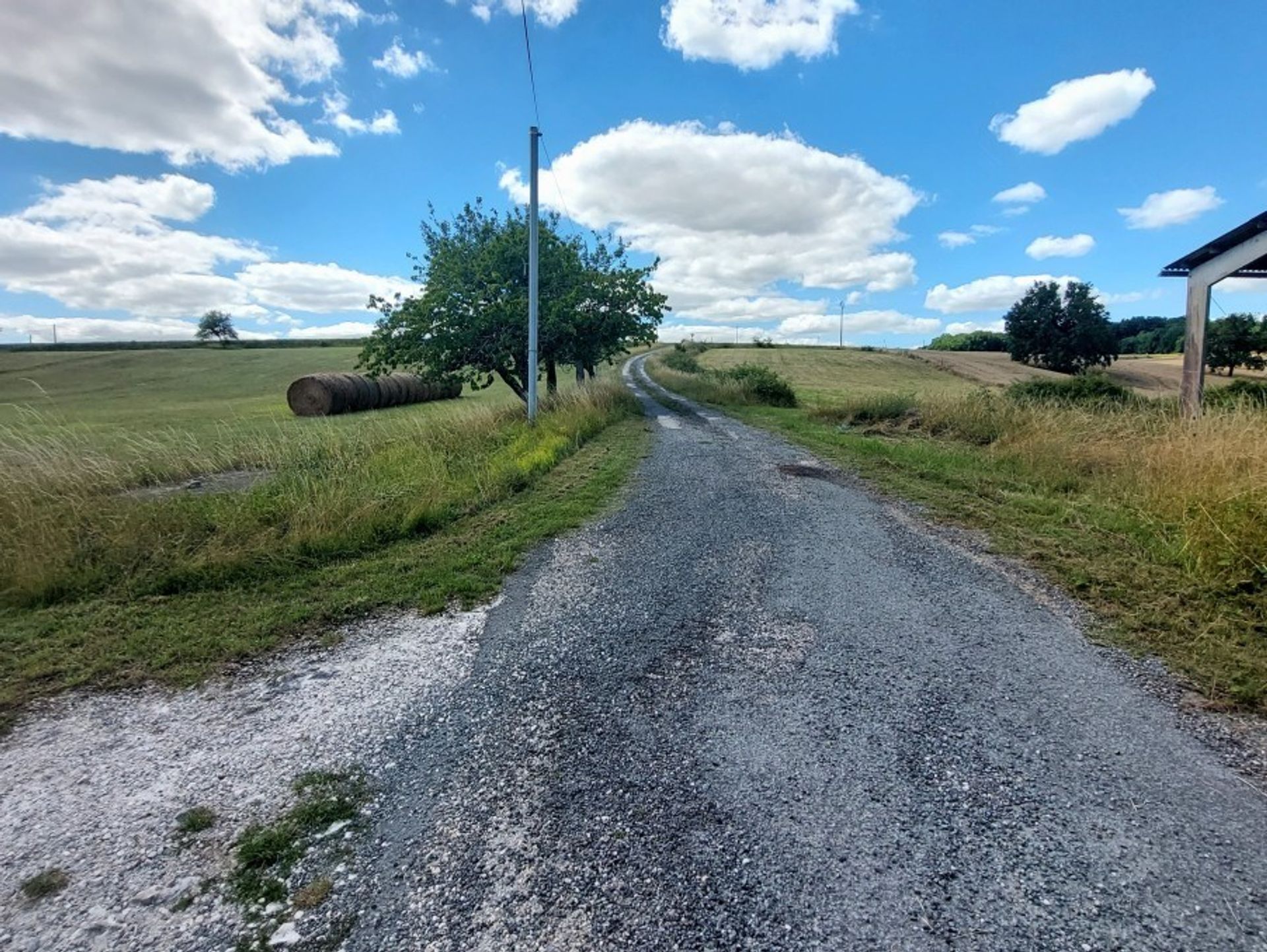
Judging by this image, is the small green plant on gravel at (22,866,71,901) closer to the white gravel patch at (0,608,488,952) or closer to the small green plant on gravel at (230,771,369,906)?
the white gravel patch at (0,608,488,952)

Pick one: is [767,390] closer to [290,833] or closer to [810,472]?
[810,472]

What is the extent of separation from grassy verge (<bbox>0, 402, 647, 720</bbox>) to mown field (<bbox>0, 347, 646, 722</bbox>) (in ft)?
0.06

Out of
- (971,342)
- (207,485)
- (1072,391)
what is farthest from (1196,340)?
(971,342)

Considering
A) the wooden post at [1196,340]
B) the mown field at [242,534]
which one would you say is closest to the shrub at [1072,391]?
the wooden post at [1196,340]

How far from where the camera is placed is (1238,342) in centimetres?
3369

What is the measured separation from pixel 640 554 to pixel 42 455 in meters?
7.00

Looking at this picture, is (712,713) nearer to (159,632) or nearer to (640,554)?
(640,554)

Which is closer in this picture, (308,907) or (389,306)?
(308,907)

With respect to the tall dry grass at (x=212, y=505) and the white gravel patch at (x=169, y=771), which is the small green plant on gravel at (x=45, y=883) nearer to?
the white gravel patch at (x=169, y=771)

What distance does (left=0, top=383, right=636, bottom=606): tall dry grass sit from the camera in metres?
5.19

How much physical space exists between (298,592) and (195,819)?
2.67 metres

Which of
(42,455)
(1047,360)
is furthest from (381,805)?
(1047,360)

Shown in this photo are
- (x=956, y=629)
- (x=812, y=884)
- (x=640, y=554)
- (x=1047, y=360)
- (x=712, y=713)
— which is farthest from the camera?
(x=1047, y=360)

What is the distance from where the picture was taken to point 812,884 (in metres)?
2.19
